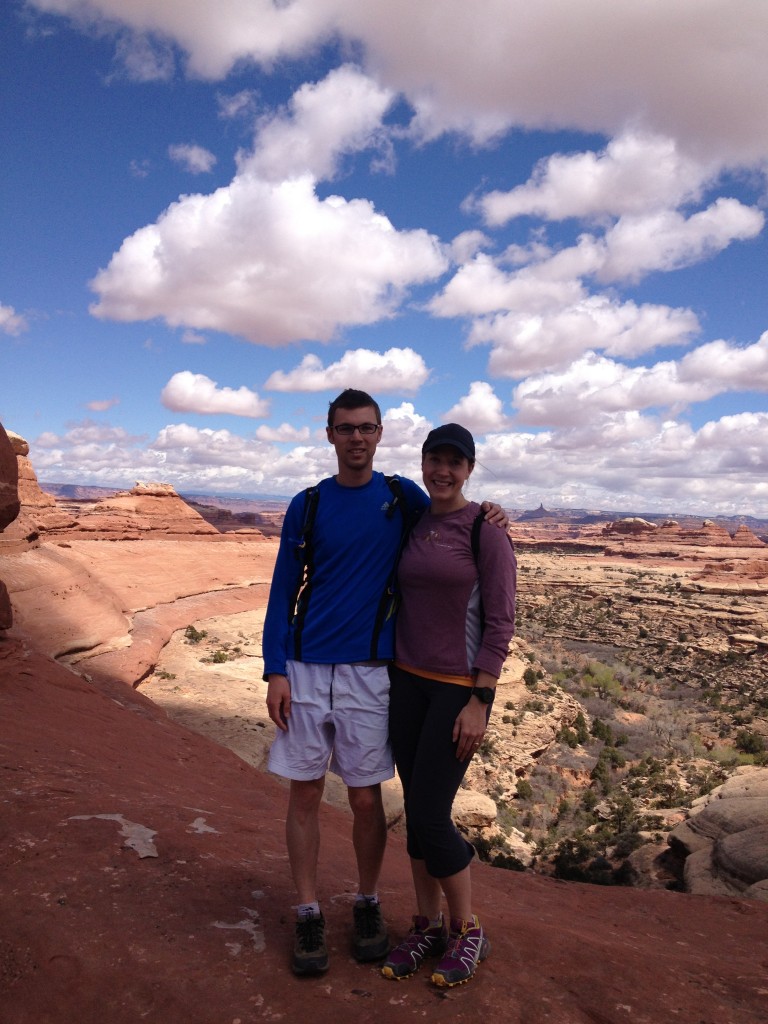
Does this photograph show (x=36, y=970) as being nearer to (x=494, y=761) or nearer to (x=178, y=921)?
(x=178, y=921)

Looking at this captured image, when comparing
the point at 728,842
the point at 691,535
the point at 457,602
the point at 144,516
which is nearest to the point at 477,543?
the point at 457,602

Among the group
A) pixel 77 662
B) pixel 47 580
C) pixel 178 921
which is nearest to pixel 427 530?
pixel 178 921

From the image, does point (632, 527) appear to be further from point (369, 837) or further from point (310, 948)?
point (310, 948)

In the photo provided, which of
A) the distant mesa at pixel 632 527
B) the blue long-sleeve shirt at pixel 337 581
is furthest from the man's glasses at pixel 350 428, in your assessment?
the distant mesa at pixel 632 527

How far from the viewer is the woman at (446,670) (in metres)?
2.82

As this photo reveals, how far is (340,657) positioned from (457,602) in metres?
0.61

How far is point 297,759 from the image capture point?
304 cm

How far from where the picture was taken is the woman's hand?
2.77 meters

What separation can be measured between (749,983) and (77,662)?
15.2 m

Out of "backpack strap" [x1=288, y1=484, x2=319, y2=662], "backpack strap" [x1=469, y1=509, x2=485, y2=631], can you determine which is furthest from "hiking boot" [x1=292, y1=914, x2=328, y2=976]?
"backpack strap" [x1=469, y1=509, x2=485, y2=631]

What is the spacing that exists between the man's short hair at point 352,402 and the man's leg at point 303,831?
177cm

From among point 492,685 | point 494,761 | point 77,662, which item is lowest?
point 494,761

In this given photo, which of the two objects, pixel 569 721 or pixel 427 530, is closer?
pixel 427 530

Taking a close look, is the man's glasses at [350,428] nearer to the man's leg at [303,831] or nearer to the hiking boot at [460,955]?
the man's leg at [303,831]
